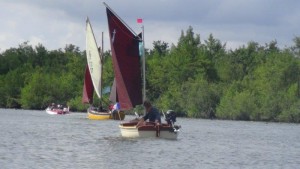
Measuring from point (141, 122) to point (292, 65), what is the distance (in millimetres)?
66985

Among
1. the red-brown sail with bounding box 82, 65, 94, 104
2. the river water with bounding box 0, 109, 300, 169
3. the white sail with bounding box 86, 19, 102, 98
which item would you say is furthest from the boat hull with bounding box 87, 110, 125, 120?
the river water with bounding box 0, 109, 300, 169

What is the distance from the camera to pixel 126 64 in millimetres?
50406

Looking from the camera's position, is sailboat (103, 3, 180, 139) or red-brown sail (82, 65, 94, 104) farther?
red-brown sail (82, 65, 94, 104)

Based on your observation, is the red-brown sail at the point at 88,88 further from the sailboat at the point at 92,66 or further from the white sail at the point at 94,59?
the white sail at the point at 94,59

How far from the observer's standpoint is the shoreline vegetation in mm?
106000

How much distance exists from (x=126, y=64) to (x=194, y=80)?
7285 cm

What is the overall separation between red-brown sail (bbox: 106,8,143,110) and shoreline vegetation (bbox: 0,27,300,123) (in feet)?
170

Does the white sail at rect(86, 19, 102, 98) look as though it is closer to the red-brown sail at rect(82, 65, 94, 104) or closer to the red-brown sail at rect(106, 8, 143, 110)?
the red-brown sail at rect(82, 65, 94, 104)

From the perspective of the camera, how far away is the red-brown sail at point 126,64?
164ft

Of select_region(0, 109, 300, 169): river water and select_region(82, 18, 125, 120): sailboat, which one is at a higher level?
select_region(82, 18, 125, 120): sailboat

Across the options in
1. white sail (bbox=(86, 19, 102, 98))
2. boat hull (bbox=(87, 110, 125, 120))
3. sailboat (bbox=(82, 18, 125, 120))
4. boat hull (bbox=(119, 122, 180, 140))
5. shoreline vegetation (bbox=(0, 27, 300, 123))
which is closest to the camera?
boat hull (bbox=(119, 122, 180, 140))

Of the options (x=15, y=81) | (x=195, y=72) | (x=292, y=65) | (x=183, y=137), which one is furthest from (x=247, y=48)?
(x=183, y=137)

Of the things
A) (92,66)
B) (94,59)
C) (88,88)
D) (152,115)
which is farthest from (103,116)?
(152,115)

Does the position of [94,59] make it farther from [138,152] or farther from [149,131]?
[138,152]
